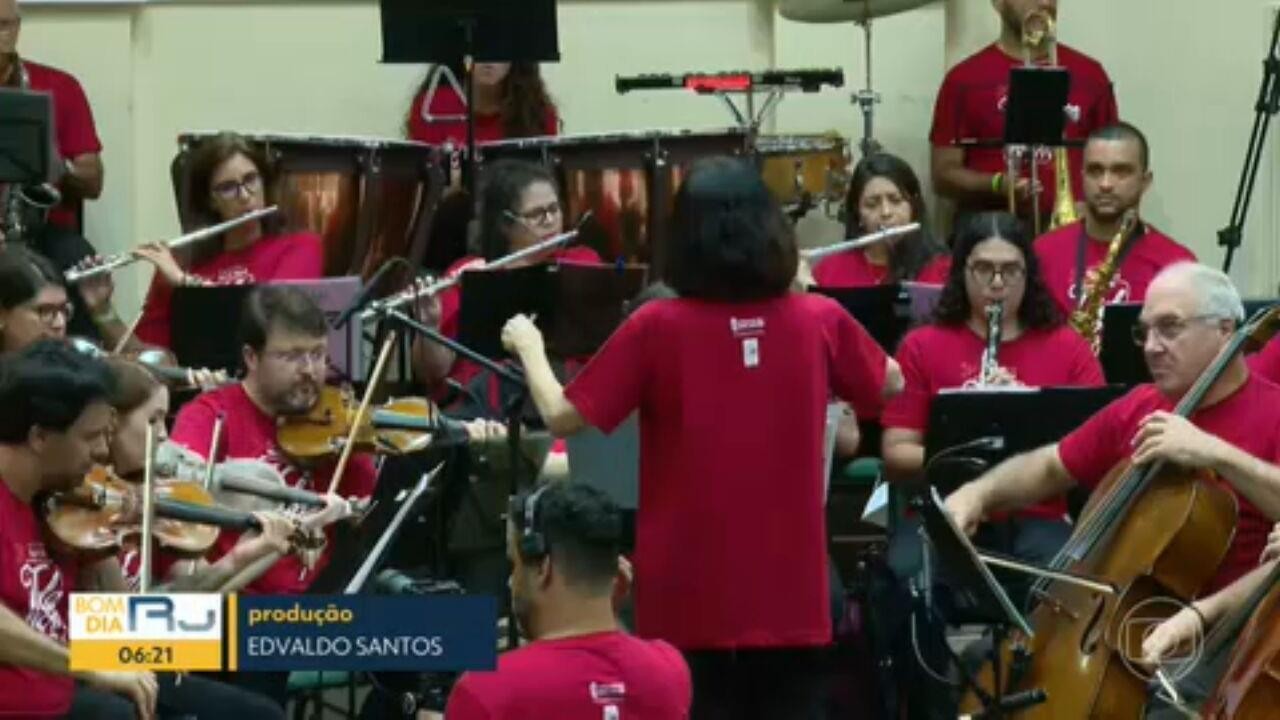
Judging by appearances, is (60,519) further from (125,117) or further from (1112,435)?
(125,117)

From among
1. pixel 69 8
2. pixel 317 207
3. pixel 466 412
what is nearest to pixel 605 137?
pixel 317 207

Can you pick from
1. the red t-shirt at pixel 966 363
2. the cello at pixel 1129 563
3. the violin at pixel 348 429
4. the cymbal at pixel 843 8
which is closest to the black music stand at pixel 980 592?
the cello at pixel 1129 563

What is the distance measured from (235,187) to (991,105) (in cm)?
282

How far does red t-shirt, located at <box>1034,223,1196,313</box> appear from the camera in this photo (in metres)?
8.24

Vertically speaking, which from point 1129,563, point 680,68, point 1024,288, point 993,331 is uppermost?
point 680,68

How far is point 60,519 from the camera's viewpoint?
214 inches

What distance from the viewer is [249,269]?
328 inches

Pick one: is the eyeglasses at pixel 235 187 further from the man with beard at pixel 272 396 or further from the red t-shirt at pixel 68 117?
the man with beard at pixel 272 396

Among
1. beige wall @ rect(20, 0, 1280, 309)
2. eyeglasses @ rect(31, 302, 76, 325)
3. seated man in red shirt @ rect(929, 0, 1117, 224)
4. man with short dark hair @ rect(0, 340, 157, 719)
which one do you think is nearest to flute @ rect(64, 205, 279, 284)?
eyeglasses @ rect(31, 302, 76, 325)

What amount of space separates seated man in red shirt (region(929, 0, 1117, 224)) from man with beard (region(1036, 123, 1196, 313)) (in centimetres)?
90

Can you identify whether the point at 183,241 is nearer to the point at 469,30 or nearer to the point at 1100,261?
the point at 469,30

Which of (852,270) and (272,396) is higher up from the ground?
(852,270)

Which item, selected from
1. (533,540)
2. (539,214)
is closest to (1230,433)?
(533,540)

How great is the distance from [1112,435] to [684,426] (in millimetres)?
1124
